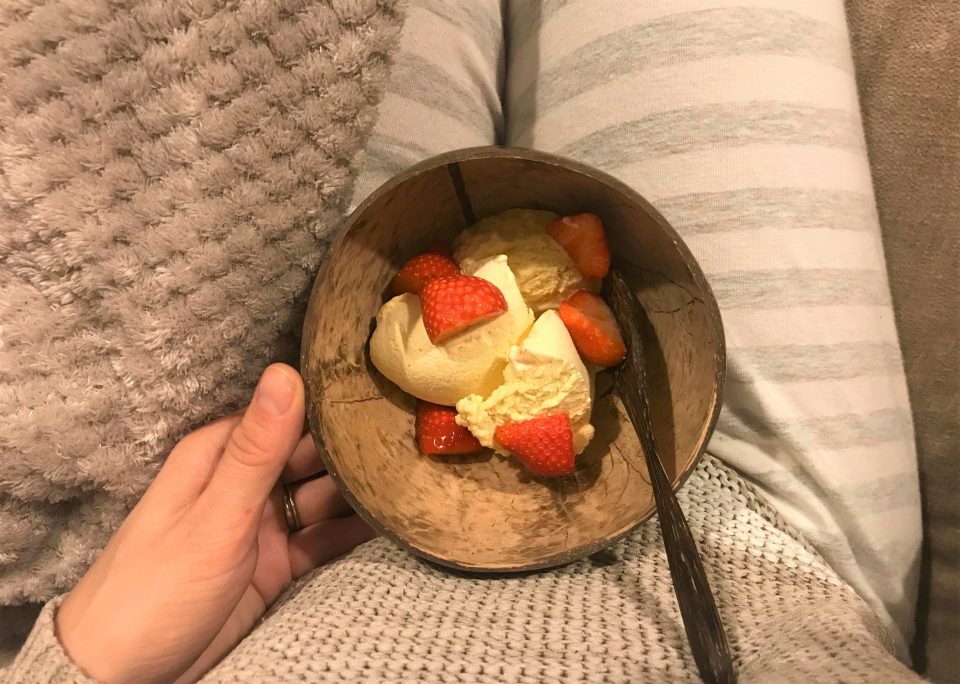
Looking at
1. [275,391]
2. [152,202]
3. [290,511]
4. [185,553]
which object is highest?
[152,202]

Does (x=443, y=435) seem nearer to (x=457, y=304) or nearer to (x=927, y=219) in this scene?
(x=457, y=304)

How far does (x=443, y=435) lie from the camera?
1.99 feet

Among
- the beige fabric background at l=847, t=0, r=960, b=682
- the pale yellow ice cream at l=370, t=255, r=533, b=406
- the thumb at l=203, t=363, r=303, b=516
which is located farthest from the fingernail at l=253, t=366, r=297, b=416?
the beige fabric background at l=847, t=0, r=960, b=682

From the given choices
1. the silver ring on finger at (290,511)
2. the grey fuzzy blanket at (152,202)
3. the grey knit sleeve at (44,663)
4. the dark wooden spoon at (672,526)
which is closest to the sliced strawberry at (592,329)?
the dark wooden spoon at (672,526)

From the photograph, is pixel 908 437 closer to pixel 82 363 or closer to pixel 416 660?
pixel 416 660

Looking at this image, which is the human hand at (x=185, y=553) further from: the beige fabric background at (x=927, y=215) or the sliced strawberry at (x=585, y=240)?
the beige fabric background at (x=927, y=215)

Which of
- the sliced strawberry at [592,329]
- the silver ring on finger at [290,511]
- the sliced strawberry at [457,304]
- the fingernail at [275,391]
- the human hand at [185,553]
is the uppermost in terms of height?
the sliced strawberry at [457,304]

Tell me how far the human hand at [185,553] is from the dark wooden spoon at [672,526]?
11.5 inches

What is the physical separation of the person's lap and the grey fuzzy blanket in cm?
16

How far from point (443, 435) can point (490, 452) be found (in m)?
0.06

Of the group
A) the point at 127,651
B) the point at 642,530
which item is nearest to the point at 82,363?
the point at 127,651

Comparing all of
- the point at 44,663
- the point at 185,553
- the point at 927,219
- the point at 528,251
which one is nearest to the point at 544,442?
the point at 528,251

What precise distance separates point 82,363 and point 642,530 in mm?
509

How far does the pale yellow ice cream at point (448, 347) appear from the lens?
576mm
